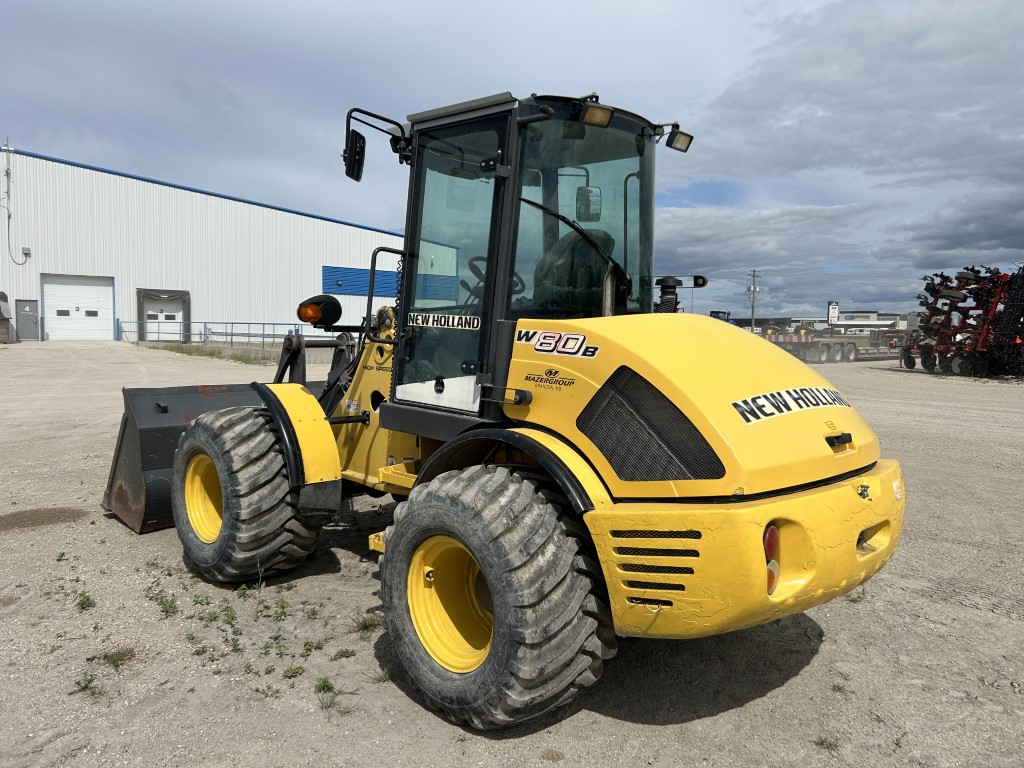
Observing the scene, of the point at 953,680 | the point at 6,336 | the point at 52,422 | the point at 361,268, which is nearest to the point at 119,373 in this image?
the point at 52,422

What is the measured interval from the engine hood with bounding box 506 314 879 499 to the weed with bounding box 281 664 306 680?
5.10 ft

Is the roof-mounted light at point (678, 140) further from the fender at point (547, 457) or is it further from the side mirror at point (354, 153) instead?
the fender at point (547, 457)

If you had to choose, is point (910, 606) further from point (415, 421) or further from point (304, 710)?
point (304, 710)

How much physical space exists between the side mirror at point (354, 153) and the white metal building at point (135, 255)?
2447 cm

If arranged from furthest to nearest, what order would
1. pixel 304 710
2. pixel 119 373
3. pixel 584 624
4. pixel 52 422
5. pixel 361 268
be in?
pixel 361 268
pixel 119 373
pixel 52 422
pixel 304 710
pixel 584 624

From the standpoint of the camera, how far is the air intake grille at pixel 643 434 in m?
2.73

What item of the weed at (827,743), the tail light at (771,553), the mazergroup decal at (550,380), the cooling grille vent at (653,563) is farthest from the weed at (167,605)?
the weed at (827,743)

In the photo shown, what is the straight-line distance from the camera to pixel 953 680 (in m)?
3.53

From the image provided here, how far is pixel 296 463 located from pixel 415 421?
0.82 metres

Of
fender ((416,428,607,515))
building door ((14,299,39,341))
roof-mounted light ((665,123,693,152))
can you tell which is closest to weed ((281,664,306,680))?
fender ((416,428,607,515))

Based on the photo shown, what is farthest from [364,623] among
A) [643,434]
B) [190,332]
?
[190,332]

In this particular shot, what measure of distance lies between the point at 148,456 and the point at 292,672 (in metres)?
2.81

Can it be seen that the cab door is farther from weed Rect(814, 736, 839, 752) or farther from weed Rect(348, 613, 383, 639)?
weed Rect(814, 736, 839, 752)

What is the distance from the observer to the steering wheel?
138 inches
